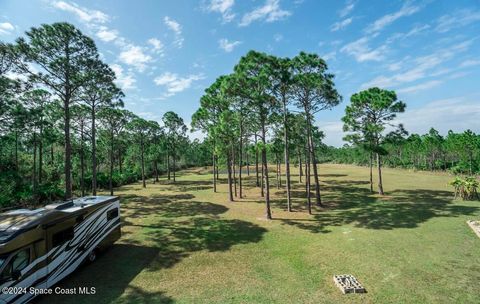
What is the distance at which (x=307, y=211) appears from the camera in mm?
23281

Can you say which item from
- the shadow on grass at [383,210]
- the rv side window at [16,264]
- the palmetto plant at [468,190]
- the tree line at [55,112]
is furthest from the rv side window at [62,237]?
the palmetto plant at [468,190]

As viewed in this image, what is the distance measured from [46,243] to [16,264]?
4.12 ft

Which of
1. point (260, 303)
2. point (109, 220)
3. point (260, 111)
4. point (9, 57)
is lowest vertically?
point (260, 303)

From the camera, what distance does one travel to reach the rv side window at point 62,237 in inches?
409

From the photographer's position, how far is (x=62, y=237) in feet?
35.3

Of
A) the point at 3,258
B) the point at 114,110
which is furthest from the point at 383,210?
the point at 114,110

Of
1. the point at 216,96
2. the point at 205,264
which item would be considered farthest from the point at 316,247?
the point at 216,96

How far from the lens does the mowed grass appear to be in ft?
32.3

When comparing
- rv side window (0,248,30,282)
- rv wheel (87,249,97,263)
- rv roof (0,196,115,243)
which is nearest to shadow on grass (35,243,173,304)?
rv wheel (87,249,97,263)

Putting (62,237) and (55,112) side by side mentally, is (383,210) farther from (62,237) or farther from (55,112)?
(55,112)

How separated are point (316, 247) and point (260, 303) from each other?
6684 mm

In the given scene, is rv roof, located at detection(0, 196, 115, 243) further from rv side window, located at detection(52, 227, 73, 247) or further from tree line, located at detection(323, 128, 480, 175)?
tree line, located at detection(323, 128, 480, 175)

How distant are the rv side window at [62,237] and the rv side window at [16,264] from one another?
1.16 meters

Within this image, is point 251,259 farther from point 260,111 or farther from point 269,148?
point 260,111
